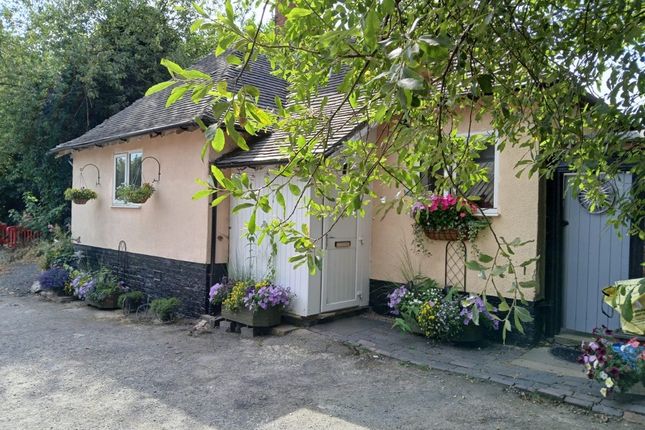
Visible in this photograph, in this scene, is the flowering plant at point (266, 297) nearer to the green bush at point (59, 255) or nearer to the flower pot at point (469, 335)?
the flower pot at point (469, 335)

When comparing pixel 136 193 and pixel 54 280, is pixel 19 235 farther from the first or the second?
pixel 136 193

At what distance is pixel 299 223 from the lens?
23.8 ft

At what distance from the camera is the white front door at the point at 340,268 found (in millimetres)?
7645

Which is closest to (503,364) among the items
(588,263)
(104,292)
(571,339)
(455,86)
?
(571,339)

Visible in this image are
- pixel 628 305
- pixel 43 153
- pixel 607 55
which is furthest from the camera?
pixel 43 153

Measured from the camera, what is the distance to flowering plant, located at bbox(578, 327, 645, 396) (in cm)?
448

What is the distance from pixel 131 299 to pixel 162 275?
→ 77 centimetres

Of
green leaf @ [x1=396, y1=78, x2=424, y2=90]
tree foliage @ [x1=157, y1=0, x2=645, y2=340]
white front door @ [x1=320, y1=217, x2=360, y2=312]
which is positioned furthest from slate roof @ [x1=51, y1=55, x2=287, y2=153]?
green leaf @ [x1=396, y1=78, x2=424, y2=90]

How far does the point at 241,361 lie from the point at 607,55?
5.15 meters

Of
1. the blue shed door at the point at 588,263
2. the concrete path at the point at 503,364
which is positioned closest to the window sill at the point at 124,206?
the concrete path at the point at 503,364

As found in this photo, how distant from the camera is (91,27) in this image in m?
17.3

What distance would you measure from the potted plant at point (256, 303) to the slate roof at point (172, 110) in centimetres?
278

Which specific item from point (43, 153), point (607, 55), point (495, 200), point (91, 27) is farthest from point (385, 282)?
point (91, 27)

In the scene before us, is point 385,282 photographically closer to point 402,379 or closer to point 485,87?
→ point 402,379
